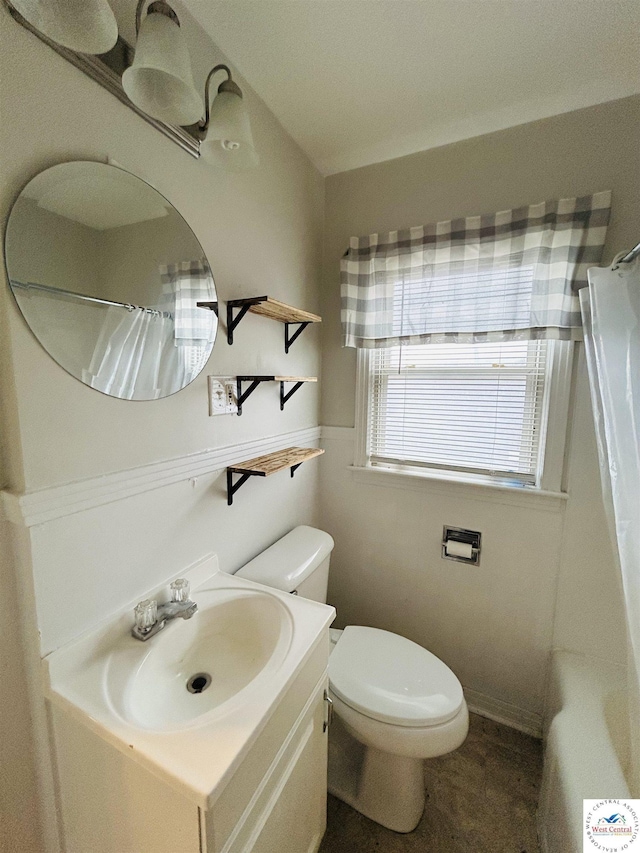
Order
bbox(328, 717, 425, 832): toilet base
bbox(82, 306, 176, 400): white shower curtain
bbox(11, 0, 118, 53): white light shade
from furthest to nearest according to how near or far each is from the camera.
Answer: bbox(328, 717, 425, 832): toilet base < bbox(82, 306, 176, 400): white shower curtain < bbox(11, 0, 118, 53): white light shade

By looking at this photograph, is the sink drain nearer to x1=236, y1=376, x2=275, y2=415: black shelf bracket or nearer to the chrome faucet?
the chrome faucet

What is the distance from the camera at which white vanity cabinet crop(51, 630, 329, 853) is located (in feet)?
1.90

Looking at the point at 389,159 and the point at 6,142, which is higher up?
the point at 389,159

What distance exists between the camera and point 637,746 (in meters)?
0.80

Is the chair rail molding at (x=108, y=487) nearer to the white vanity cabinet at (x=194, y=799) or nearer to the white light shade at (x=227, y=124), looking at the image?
the white vanity cabinet at (x=194, y=799)

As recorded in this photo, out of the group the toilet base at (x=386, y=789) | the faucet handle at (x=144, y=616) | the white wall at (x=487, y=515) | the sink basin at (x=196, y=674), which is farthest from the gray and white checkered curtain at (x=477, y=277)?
the toilet base at (x=386, y=789)

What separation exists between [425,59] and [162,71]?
0.89 metres

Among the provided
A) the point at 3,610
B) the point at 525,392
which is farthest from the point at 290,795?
the point at 525,392

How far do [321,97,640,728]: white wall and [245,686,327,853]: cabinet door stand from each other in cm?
80

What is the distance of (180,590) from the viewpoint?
925 millimetres

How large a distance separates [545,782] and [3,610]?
1661 mm

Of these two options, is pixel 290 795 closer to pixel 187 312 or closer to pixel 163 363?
pixel 163 363

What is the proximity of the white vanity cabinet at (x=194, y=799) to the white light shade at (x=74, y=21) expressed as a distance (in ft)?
3.99

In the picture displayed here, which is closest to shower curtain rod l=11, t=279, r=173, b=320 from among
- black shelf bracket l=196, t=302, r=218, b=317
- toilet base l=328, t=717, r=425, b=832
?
black shelf bracket l=196, t=302, r=218, b=317
